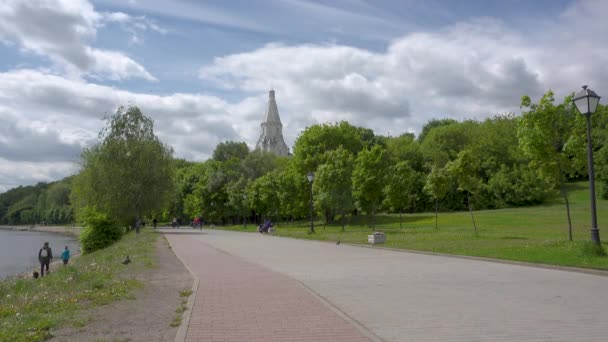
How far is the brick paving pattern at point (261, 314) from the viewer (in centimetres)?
700

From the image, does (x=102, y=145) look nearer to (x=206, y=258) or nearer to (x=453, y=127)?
(x=206, y=258)

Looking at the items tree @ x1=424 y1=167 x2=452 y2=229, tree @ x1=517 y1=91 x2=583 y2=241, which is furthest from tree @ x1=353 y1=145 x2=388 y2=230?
tree @ x1=517 y1=91 x2=583 y2=241

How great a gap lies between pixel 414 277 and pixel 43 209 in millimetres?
137556

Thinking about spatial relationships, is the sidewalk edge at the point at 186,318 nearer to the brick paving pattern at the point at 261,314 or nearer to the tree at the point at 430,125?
the brick paving pattern at the point at 261,314

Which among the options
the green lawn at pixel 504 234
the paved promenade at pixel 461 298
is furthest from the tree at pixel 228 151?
the paved promenade at pixel 461 298

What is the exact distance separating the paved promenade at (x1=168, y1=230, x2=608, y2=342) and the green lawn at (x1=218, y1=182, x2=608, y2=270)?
1.71m

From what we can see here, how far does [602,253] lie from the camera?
15102mm

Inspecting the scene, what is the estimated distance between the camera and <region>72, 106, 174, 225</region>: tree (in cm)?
4491

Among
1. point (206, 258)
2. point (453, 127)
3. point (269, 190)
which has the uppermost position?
point (453, 127)

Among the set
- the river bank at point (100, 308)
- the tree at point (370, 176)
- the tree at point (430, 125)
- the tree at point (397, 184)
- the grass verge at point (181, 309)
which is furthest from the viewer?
the tree at point (430, 125)

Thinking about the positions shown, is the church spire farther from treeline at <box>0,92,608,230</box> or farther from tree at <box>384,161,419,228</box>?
tree at <box>384,161,419,228</box>

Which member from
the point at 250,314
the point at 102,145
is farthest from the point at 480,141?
the point at 250,314

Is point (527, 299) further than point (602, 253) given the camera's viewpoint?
No

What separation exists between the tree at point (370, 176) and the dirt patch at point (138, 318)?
26.1m
